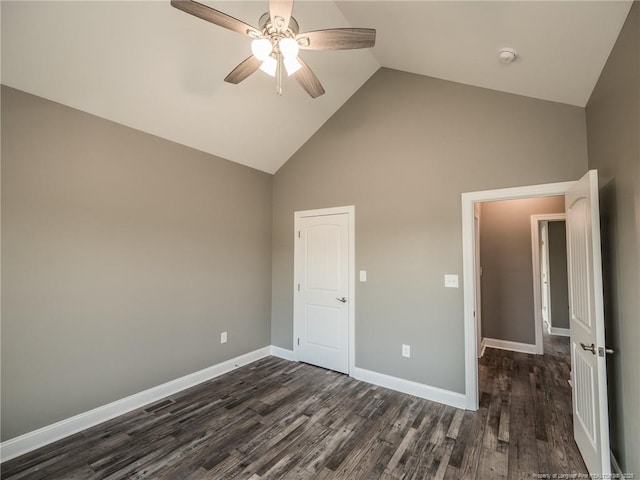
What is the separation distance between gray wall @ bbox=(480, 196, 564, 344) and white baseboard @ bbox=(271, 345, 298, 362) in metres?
3.15

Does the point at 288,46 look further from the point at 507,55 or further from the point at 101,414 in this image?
the point at 101,414

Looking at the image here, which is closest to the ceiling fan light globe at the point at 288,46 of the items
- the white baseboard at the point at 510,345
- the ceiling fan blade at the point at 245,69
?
the ceiling fan blade at the point at 245,69

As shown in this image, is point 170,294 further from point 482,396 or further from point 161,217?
point 482,396

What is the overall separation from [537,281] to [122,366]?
216 inches

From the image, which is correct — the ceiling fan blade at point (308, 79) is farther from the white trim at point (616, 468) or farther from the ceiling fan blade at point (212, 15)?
the white trim at point (616, 468)

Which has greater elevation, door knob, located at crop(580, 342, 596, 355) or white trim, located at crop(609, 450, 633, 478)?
door knob, located at crop(580, 342, 596, 355)

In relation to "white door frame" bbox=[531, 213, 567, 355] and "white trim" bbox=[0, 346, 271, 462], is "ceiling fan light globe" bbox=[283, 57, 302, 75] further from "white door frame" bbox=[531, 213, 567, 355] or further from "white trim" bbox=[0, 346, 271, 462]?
"white door frame" bbox=[531, 213, 567, 355]

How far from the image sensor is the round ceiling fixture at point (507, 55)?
2115mm

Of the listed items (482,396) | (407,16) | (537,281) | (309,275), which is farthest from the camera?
(537,281)

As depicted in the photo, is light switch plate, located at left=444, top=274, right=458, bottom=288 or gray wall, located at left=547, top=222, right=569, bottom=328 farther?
gray wall, located at left=547, top=222, right=569, bottom=328

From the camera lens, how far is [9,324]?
212 cm

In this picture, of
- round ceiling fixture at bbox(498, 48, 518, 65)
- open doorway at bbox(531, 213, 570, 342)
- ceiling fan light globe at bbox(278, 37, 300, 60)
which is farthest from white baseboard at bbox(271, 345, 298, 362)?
open doorway at bbox(531, 213, 570, 342)

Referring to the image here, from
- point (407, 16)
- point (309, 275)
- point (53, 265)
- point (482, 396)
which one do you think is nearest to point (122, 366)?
point (53, 265)

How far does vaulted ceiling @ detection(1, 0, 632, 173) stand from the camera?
1838 millimetres
